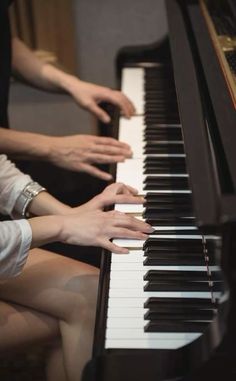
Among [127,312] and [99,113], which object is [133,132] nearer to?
[99,113]

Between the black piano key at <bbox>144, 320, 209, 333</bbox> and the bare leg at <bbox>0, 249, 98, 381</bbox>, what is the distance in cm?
26

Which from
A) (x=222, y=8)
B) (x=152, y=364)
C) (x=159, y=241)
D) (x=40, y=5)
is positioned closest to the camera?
(x=152, y=364)

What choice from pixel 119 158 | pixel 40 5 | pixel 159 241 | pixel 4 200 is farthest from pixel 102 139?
pixel 40 5

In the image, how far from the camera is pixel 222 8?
1.79m

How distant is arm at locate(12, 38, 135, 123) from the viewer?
5.55 ft

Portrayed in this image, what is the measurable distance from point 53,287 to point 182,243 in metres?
0.31

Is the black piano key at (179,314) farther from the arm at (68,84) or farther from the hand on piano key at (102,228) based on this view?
the arm at (68,84)

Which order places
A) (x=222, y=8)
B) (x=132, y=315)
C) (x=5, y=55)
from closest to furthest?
(x=132, y=315) < (x=5, y=55) < (x=222, y=8)

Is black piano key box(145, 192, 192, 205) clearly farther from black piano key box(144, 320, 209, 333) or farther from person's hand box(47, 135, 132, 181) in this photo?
black piano key box(144, 320, 209, 333)

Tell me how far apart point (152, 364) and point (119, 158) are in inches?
27.3

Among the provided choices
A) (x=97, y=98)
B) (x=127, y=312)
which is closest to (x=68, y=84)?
(x=97, y=98)

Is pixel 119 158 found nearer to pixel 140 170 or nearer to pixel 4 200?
pixel 140 170

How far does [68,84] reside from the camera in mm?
1803

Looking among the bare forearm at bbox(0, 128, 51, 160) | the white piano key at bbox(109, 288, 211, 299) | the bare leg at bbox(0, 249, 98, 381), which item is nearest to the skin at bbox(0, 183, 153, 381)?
the bare leg at bbox(0, 249, 98, 381)
